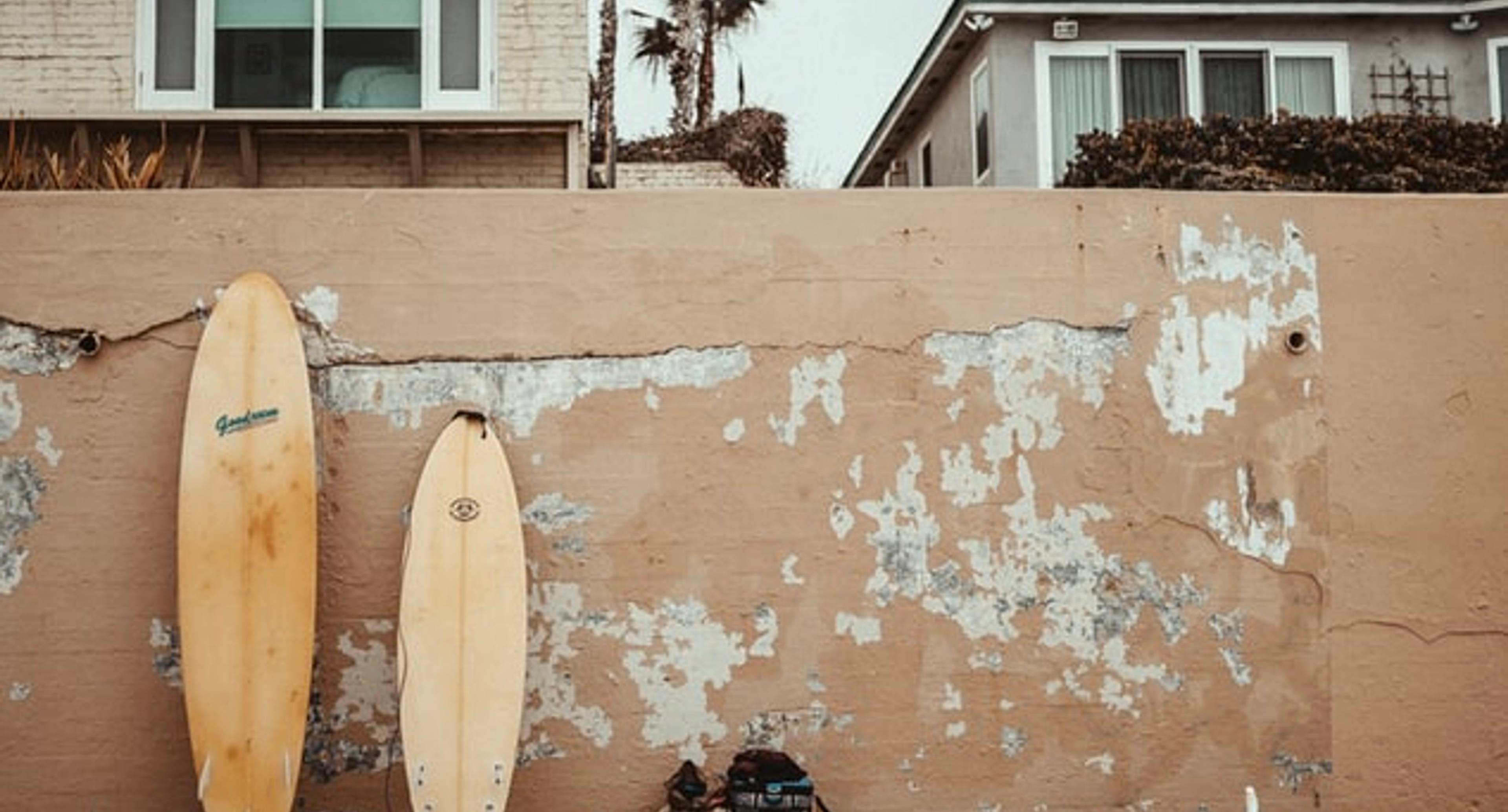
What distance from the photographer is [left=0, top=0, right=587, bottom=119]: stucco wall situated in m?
7.84

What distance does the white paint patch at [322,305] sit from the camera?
4723 millimetres

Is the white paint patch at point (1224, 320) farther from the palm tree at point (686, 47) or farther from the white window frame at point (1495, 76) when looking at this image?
the palm tree at point (686, 47)

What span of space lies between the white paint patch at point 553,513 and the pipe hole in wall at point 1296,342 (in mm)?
2551

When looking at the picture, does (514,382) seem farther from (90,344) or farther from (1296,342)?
(1296,342)

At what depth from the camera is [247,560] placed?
4473 millimetres

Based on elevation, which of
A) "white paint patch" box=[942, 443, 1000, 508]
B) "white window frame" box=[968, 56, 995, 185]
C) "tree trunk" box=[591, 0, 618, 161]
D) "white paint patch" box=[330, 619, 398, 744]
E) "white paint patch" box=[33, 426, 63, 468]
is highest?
"tree trunk" box=[591, 0, 618, 161]

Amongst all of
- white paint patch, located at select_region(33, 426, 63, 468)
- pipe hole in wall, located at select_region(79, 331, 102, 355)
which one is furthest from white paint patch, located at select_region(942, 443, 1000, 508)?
white paint patch, located at select_region(33, 426, 63, 468)

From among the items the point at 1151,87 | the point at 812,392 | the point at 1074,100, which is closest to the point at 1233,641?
the point at 812,392

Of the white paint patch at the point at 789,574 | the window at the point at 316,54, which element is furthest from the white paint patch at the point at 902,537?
the window at the point at 316,54

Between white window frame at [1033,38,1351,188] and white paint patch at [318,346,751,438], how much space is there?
6911 millimetres

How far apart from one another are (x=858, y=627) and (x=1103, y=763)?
3.22 feet

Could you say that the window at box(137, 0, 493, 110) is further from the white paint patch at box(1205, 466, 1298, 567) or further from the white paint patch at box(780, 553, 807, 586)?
the white paint patch at box(1205, 466, 1298, 567)

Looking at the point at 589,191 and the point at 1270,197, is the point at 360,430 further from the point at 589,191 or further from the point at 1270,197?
the point at 1270,197

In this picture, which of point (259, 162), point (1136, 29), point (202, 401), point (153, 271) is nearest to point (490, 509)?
point (202, 401)
